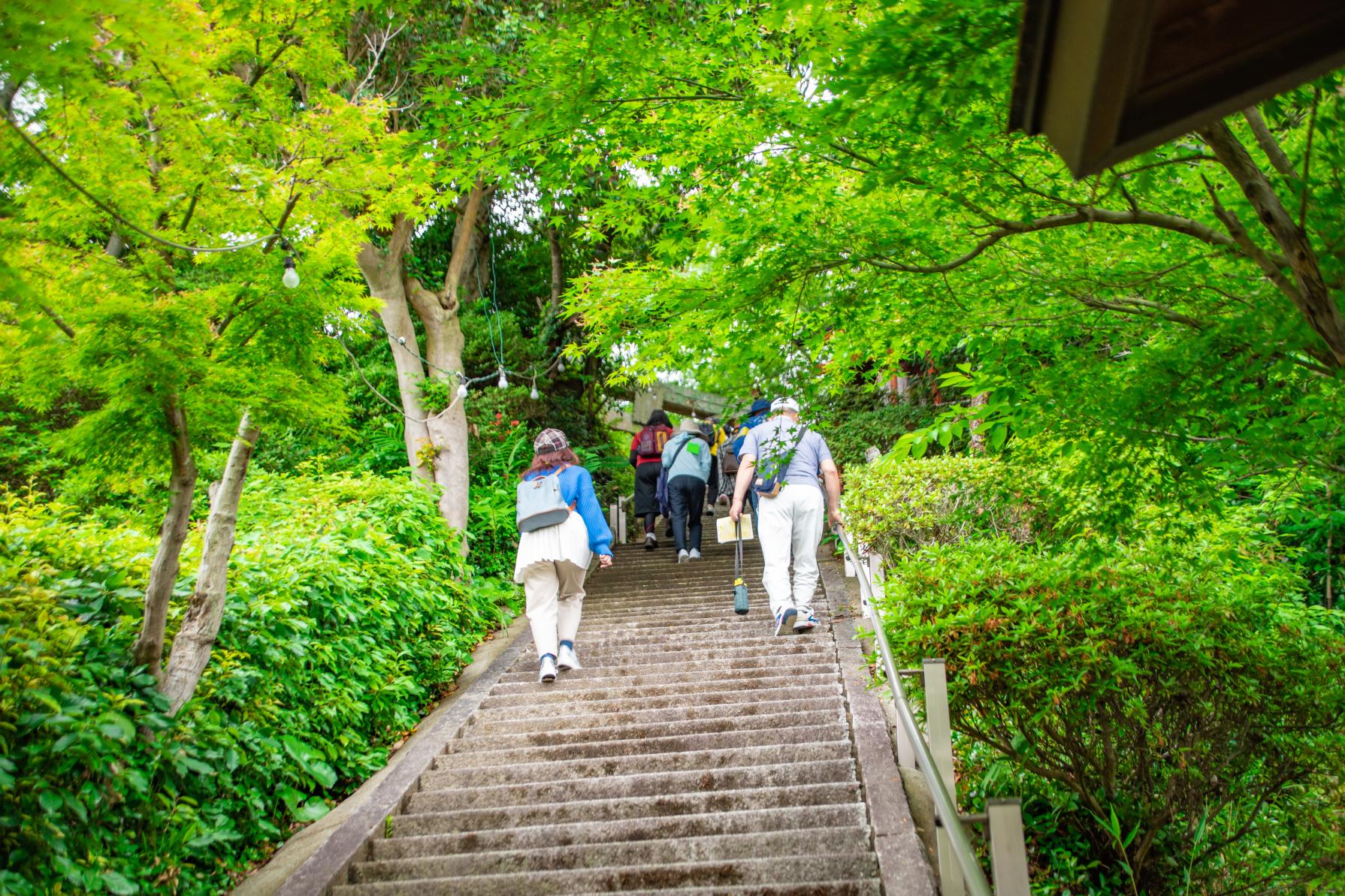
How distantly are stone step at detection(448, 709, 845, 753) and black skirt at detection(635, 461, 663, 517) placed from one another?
6.68 m

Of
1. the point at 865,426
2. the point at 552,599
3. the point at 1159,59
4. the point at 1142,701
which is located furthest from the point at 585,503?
the point at 865,426

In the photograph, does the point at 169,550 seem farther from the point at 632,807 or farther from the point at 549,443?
the point at 549,443

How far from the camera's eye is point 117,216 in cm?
A: 393

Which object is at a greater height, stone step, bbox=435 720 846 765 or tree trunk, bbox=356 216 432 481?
tree trunk, bbox=356 216 432 481

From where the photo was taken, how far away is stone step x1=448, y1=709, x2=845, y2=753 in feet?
18.7

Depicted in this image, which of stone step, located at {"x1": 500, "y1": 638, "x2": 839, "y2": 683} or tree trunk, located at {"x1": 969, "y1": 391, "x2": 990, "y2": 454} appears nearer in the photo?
tree trunk, located at {"x1": 969, "y1": 391, "x2": 990, "y2": 454}

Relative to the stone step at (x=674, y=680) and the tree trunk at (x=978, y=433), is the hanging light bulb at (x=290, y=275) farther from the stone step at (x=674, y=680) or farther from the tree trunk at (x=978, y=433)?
the stone step at (x=674, y=680)

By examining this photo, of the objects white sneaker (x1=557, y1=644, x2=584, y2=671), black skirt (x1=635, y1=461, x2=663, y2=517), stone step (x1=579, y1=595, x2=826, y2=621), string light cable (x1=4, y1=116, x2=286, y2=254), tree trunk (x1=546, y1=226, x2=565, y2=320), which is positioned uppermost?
tree trunk (x1=546, y1=226, x2=565, y2=320)

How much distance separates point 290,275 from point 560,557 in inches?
116

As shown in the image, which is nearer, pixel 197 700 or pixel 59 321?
pixel 59 321

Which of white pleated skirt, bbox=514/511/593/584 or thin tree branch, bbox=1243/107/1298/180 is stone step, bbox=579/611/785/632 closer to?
white pleated skirt, bbox=514/511/593/584

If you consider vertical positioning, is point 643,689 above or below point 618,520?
below

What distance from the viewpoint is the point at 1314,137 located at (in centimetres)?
318

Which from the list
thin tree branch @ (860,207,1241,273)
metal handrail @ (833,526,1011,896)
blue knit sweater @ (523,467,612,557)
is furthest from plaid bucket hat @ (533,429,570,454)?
thin tree branch @ (860,207,1241,273)
